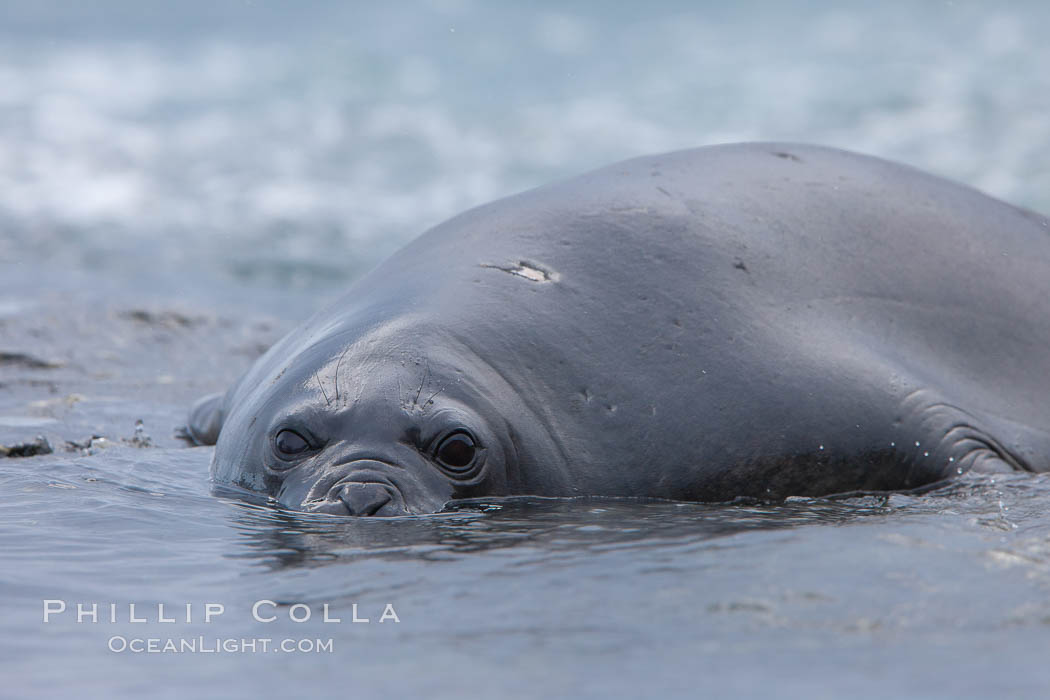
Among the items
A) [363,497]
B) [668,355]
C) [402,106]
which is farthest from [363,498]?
[402,106]

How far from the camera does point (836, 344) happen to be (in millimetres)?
4684

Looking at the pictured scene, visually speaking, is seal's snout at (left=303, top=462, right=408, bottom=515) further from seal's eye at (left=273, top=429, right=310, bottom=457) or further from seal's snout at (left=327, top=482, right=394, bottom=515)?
seal's eye at (left=273, top=429, right=310, bottom=457)

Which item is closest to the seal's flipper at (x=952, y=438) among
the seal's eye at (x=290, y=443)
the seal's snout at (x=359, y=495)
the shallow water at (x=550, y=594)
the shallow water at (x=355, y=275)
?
the shallow water at (x=355, y=275)

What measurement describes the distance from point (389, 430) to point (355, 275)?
7.88m

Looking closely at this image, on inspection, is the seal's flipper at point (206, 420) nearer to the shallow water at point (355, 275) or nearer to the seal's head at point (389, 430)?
the shallow water at point (355, 275)

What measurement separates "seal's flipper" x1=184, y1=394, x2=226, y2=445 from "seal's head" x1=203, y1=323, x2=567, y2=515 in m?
1.48

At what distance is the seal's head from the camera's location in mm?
4016

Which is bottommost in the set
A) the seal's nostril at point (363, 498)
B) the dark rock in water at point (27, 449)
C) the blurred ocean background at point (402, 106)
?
the seal's nostril at point (363, 498)

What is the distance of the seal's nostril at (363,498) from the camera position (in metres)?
3.91

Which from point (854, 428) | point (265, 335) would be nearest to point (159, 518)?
point (854, 428)

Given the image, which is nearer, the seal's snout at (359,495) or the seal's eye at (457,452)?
the seal's snout at (359,495)

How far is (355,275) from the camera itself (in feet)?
38.8

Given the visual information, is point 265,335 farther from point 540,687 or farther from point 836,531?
point 540,687

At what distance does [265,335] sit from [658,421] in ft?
15.8
